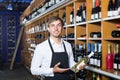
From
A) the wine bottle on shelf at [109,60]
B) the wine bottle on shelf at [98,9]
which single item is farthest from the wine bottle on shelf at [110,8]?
the wine bottle on shelf at [109,60]

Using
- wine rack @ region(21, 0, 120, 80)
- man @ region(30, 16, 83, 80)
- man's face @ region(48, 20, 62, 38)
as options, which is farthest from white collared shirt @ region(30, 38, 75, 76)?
wine rack @ region(21, 0, 120, 80)

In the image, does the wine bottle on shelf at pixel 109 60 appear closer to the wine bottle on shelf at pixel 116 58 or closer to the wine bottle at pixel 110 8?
the wine bottle on shelf at pixel 116 58

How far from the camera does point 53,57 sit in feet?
9.21

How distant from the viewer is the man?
2729 mm

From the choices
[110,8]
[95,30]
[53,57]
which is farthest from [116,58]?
[53,57]

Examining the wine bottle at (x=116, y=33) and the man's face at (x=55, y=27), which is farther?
the wine bottle at (x=116, y=33)

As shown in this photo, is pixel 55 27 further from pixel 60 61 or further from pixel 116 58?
pixel 116 58

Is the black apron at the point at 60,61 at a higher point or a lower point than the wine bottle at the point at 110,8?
lower

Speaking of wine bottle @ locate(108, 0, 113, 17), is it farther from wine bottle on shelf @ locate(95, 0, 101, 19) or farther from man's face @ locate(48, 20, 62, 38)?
man's face @ locate(48, 20, 62, 38)

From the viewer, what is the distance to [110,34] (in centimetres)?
342

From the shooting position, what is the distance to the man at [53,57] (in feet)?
8.95

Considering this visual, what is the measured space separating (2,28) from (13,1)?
2224 mm

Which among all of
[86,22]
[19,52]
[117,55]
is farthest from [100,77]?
[19,52]

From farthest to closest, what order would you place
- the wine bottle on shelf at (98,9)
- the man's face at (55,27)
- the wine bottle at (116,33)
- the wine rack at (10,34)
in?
1. the wine rack at (10,34)
2. the wine bottle on shelf at (98,9)
3. the wine bottle at (116,33)
4. the man's face at (55,27)
